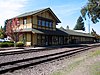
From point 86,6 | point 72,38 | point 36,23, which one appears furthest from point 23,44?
point 72,38

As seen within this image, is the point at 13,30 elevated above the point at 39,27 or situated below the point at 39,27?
below

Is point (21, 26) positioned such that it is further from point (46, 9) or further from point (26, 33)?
point (46, 9)

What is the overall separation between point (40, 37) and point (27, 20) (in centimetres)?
419

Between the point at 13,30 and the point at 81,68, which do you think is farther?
the point at 13,30

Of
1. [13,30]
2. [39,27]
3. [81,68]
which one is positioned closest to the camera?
[81,68]

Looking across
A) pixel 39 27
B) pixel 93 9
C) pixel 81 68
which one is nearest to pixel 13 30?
pixel 39 27

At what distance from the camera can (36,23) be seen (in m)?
35.9

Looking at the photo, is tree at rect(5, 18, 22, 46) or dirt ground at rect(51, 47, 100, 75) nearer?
dirt ground at rect(51, 47, 100, 75)

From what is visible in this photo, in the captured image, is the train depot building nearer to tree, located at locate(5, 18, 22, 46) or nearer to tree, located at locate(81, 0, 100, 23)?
tree, located at locate(5, 18, 22, 46)

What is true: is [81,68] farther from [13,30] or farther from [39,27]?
[39,27]

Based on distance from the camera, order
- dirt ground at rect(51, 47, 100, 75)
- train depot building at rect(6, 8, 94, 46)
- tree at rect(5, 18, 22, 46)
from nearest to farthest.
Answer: dirt ground at rect(51, 47, 100, 75) → tree at rect(5, 18, 22, 46) → train depot building at rect(6, 8, 94, 46)

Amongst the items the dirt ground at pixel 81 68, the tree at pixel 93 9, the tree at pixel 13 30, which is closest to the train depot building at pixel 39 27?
the tree at pixel 13 30

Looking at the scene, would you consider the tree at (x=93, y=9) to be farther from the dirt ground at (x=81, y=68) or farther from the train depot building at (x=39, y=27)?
the dirt ground at (x=81, y=68)

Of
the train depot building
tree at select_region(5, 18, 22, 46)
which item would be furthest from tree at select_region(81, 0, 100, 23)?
tree at select_region(5, 18, 22, 46)
